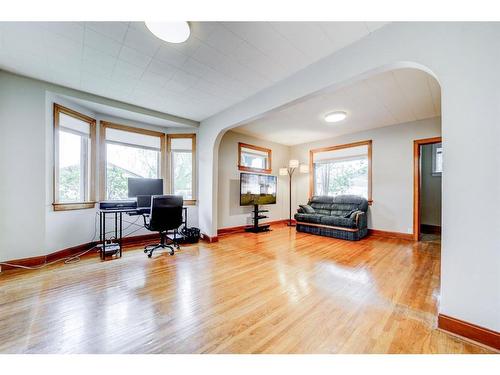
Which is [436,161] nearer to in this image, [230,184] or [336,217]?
[336,217]

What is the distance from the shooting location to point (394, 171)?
15.5 ft

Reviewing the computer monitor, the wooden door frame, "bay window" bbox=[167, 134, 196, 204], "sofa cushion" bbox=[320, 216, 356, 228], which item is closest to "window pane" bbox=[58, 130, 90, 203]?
the computer monitor

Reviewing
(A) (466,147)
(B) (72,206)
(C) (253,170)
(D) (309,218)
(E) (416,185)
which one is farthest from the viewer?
(C) (253,170)

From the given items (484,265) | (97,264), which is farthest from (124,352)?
(484,265)

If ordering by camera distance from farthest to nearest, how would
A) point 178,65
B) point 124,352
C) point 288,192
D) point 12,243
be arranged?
point 288,192
point 12,243
point 178,65
point 124,352

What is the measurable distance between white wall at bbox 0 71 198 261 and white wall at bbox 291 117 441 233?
6.36m

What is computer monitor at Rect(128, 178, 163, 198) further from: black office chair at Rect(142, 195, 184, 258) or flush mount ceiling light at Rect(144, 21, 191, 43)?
flush mount ceiling light at Rect(144, 21, 191, 43)

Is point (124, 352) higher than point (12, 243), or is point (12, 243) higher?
point (12, 243)

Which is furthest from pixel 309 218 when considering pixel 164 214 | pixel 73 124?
pixel 73 124

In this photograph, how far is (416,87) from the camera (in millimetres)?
2947

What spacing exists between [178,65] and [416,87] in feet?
11.1

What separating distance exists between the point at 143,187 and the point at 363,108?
445 centimetres

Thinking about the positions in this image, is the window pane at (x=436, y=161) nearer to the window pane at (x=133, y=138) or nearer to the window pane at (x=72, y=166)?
the window pane at (x=133, y=138)

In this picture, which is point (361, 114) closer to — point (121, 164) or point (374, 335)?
point (374, 335)
